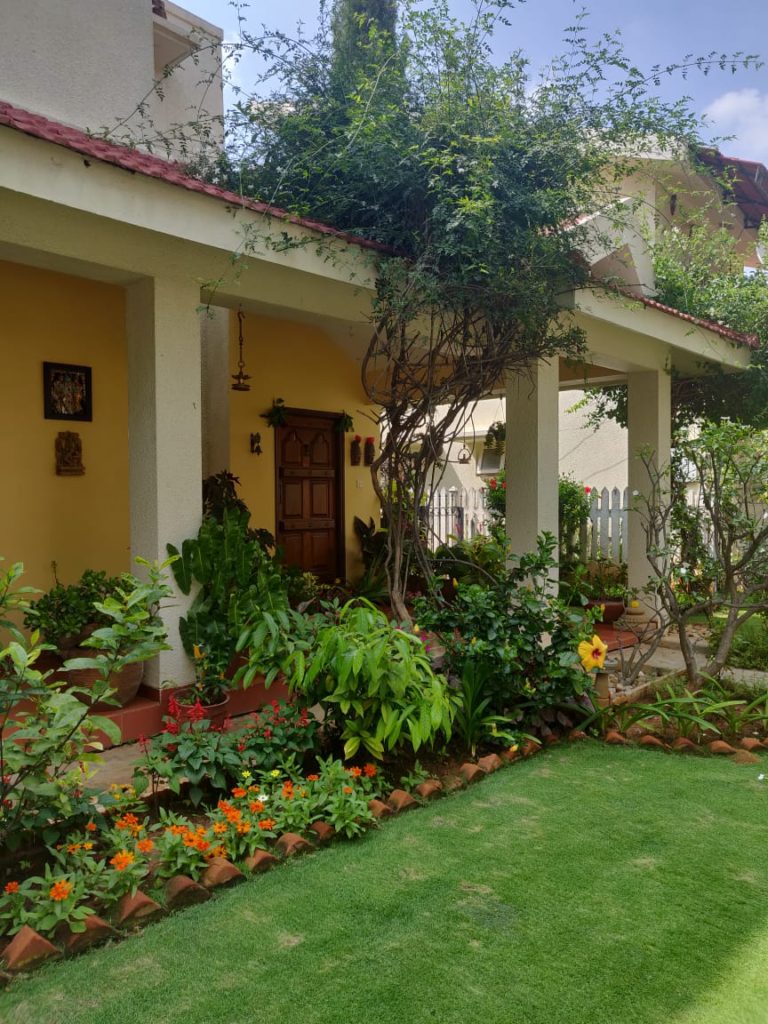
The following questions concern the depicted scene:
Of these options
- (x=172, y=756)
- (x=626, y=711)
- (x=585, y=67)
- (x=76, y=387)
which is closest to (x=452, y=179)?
(x=585, y=67)

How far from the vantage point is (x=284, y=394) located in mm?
8781

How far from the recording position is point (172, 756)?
12.3ft

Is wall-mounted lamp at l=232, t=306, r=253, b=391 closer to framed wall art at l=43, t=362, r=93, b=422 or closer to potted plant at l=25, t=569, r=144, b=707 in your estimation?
framed wall art at l=43, t=362, r=93, b=422

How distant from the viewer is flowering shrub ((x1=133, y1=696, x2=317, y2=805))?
11.6ft

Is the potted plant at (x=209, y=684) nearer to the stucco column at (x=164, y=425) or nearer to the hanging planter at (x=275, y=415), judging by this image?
the stucco column at (x=164, y=425)

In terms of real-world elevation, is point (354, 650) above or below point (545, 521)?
below

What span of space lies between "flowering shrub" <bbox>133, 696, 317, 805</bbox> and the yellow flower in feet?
6.09

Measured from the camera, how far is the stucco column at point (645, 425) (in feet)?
29.2

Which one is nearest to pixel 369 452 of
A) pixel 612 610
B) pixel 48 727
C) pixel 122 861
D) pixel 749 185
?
pixel 612 610

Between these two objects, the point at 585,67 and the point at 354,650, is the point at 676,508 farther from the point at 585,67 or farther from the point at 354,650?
the point at 354,650

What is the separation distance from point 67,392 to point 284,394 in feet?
9.56

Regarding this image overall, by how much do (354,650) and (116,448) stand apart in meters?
3.73

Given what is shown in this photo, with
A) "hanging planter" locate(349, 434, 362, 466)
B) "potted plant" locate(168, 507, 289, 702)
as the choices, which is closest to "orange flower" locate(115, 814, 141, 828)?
"potted plant" locate(168, 507, 289, 702)

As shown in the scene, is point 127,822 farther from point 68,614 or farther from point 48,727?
point 68,614
